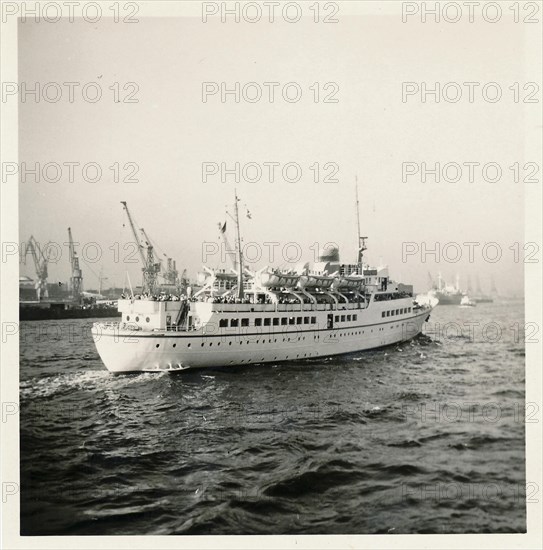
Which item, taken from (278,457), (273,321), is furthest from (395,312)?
(278,457)

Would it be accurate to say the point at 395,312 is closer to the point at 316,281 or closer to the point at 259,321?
the point at 316,281

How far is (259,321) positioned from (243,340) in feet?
4.56

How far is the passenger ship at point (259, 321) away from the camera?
65.2ft

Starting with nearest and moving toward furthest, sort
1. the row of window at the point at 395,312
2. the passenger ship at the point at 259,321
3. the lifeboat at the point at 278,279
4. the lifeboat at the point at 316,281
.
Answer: the passenger ship at the point at 259,321 < the lifeboat at the point at 278,279 < the lifeboat at the point at 316,281 < the row of window at the point at 395,312

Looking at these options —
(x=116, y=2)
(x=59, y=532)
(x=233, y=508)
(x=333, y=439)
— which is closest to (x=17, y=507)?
(x=59, y=532)

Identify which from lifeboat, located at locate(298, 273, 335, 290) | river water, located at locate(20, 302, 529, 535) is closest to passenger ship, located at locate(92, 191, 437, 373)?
lifeboat, located at locate(298, 273, 335, 290)

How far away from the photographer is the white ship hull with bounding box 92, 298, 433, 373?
19625 millimetres

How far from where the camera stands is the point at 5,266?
1091cm

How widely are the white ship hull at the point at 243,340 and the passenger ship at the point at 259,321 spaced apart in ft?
0.15

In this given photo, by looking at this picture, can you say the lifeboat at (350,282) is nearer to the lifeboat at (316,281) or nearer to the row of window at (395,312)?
the lifeboat at (316,281)

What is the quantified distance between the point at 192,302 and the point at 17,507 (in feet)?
39.5

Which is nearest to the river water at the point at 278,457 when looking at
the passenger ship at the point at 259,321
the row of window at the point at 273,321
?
the passenger ship at the point at 259,321

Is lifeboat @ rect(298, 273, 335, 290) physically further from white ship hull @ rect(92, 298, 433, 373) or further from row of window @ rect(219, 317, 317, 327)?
row of window @ rect(219, 317, 317, 327)

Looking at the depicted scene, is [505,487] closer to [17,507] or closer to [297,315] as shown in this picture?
[17,507]
